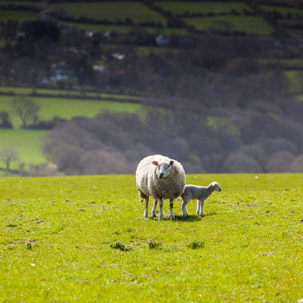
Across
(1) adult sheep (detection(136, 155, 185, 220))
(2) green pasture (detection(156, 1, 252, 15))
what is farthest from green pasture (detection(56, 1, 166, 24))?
(1) adult sheep (detection(136, 155, 185, 220))

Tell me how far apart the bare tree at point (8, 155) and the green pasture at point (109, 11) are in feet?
248

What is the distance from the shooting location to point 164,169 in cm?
2223

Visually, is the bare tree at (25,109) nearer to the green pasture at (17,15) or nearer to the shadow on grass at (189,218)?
the green pasture at (17,15)

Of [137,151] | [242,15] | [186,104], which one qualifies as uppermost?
[242,15]

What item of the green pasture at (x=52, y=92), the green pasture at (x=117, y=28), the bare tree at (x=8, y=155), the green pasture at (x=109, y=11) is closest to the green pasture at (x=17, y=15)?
the green pasture at (x=109, y=11)

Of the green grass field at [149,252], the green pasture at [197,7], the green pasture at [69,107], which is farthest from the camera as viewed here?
the green pasture at [197,7]

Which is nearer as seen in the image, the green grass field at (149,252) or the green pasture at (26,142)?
the green grass field at (149,252)

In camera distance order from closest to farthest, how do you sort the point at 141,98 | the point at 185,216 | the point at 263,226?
the point at 263,226, the point at 185,216, the point at 141,98

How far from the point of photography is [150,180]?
2334 centimetres

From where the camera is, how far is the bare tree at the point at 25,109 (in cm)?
13450

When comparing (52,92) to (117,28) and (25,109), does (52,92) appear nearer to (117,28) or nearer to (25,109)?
(25,109)

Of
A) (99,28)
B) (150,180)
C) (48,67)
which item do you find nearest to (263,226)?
(150,180)

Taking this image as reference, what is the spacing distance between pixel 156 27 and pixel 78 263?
17762 cm

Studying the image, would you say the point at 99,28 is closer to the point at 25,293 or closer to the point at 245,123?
the point at 245,123
